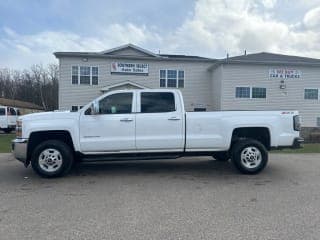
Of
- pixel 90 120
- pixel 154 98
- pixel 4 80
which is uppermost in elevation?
pixel 4 80

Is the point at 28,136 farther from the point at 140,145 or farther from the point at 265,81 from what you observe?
the point at 265,81

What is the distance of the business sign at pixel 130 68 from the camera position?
91.6ft

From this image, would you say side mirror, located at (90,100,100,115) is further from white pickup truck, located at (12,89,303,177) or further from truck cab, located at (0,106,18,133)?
truck cab, located at (0,106,18,133)

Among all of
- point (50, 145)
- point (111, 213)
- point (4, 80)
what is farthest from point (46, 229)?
point (4, 80)

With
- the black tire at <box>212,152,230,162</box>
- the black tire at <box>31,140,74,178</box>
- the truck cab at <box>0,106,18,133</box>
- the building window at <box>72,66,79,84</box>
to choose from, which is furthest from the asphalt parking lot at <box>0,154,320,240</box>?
the truck cab at <box>0,106,18,133</box>

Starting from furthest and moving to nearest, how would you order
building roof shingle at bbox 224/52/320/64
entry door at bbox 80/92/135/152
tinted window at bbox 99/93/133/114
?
building roof shingle at bbox 224/52/320/64 → tinted window at bbox 99/93/133/114 → entry door at bbox 80/92/135/152

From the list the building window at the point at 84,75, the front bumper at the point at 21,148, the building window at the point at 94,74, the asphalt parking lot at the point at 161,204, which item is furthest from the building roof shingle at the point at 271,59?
the front bumper at the point at 21,148

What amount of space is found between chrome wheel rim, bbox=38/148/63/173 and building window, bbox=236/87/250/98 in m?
21.7

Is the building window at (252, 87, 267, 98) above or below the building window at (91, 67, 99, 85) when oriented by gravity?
below

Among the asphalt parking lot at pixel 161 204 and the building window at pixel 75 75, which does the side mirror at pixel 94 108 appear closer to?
the asphalt parking lot at pixel 161 204

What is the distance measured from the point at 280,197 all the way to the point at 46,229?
392 cm

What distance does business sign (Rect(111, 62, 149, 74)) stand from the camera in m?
27.9

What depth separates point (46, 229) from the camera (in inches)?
177

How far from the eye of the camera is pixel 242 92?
90.6 ft
